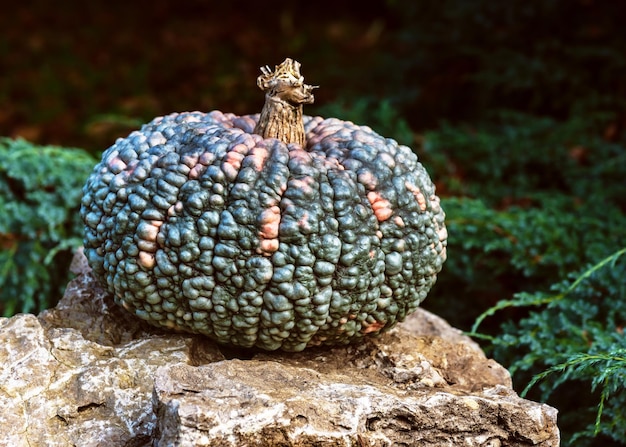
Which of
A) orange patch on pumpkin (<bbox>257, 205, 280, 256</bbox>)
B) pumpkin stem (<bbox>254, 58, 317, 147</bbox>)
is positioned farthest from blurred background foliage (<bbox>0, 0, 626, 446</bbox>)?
pumpkin stem (<bbox>254, 58, 317, 147</bbox>)

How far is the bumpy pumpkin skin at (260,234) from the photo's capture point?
2350 mm

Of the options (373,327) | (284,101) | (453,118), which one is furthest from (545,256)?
(453,118)

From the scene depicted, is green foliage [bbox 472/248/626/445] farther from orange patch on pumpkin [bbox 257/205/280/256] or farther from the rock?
orange patch on pumpkin [bbox 257/205/280/256]

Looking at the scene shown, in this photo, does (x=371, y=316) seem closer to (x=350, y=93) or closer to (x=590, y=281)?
(x=590, y=281)

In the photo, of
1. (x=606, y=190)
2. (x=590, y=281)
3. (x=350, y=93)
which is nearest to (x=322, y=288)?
(x=590, y=281)

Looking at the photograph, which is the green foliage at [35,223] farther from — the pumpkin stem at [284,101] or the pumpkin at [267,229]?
the pumpkin stem at [284,101]

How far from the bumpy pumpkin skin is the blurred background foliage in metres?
0.70

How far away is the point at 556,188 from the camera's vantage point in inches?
190

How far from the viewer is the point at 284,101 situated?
8.32ft

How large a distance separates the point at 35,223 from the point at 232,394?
207 centimetres

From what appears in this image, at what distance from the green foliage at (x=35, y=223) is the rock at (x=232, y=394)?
106cm

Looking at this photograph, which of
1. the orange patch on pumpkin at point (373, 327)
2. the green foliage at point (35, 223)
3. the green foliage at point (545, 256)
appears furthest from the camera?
the green foliage at point (35, 223)

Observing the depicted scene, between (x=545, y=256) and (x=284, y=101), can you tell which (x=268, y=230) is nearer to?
(x=284, y=101)

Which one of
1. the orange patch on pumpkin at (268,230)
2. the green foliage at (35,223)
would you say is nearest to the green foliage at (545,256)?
the orange patch on pumpkin at (268,230)
